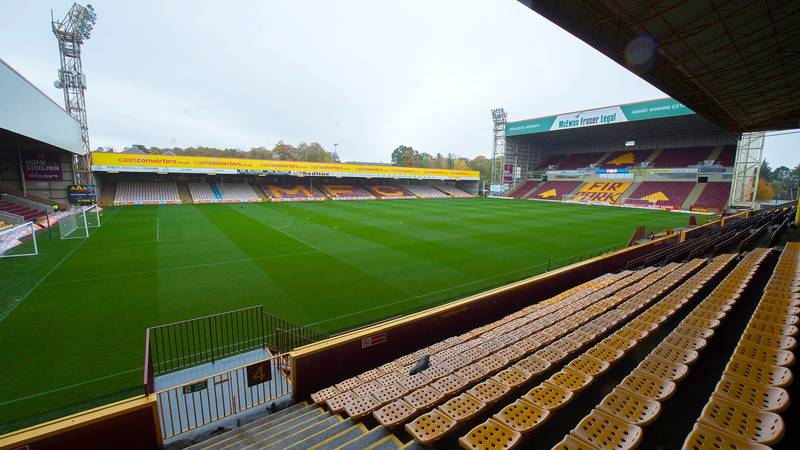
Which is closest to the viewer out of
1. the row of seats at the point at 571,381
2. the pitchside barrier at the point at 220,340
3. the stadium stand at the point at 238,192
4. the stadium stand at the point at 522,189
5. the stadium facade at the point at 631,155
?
the row of seats at the point at 571,381

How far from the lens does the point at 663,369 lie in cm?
353

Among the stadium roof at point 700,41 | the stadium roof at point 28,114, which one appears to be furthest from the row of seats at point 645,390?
the stadium roof at point 28,114

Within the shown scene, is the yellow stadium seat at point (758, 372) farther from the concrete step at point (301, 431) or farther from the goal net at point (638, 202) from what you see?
the goal net at point (638, 202)

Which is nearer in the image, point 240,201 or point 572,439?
point 572,439

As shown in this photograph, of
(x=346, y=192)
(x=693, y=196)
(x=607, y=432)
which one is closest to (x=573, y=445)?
(x=607, y=432)

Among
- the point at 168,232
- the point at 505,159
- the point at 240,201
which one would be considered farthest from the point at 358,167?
the point at 168,232

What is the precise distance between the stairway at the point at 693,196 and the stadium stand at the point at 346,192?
40458 millimetres

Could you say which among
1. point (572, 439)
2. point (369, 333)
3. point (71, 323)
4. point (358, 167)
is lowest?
point (71, 323)

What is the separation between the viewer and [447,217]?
1152 inches

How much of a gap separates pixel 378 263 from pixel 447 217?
53.3 ft

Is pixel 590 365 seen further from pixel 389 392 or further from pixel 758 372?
pixel 389 392

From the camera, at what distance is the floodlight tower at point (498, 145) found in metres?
56.6

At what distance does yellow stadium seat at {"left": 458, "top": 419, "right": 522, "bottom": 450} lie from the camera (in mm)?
2697

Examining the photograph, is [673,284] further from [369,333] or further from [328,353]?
[328,353]
